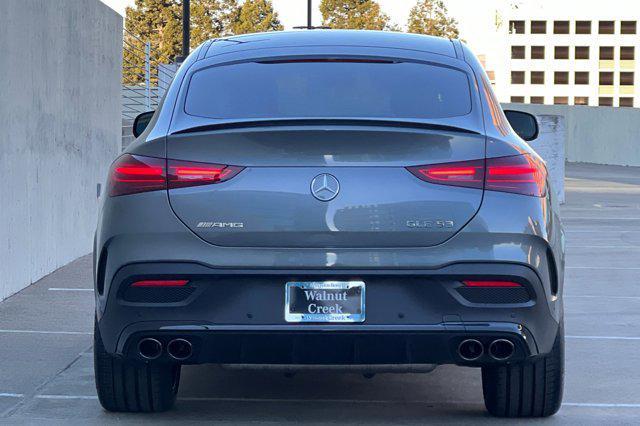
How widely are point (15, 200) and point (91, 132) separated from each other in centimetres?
408

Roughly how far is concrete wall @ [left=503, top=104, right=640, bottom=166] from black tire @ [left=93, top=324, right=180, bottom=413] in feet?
126

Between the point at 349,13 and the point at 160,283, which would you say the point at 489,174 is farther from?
the point at 349,13

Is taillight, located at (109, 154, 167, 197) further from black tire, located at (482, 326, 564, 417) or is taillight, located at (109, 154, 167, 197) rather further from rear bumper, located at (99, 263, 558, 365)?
black tire, located at (482, 326, 564, 417)

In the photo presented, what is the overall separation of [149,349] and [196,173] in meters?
0.72

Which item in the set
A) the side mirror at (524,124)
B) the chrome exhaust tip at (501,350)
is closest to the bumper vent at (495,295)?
the chrome exhaust tip at (501,350)

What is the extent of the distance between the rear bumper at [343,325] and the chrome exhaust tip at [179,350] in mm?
43

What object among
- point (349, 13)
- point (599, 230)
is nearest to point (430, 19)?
point (349, 13)

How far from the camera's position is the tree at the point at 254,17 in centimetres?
10062

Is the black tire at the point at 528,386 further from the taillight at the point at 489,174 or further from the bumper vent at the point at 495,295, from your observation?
the taillight at the point at 489,174

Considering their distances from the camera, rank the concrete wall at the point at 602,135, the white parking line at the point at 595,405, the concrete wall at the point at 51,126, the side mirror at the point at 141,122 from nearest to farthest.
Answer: the white parking line at the point at 595,405, the side mirror at the point at 141,122, the concrete wall at the point at 51,126, the concrete wall at the point at 602,135

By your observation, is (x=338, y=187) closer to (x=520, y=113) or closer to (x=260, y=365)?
(x=260, y=365)

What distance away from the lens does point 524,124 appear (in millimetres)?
7312

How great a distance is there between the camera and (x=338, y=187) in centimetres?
554

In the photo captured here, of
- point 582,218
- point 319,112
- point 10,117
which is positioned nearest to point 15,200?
point 10,117
